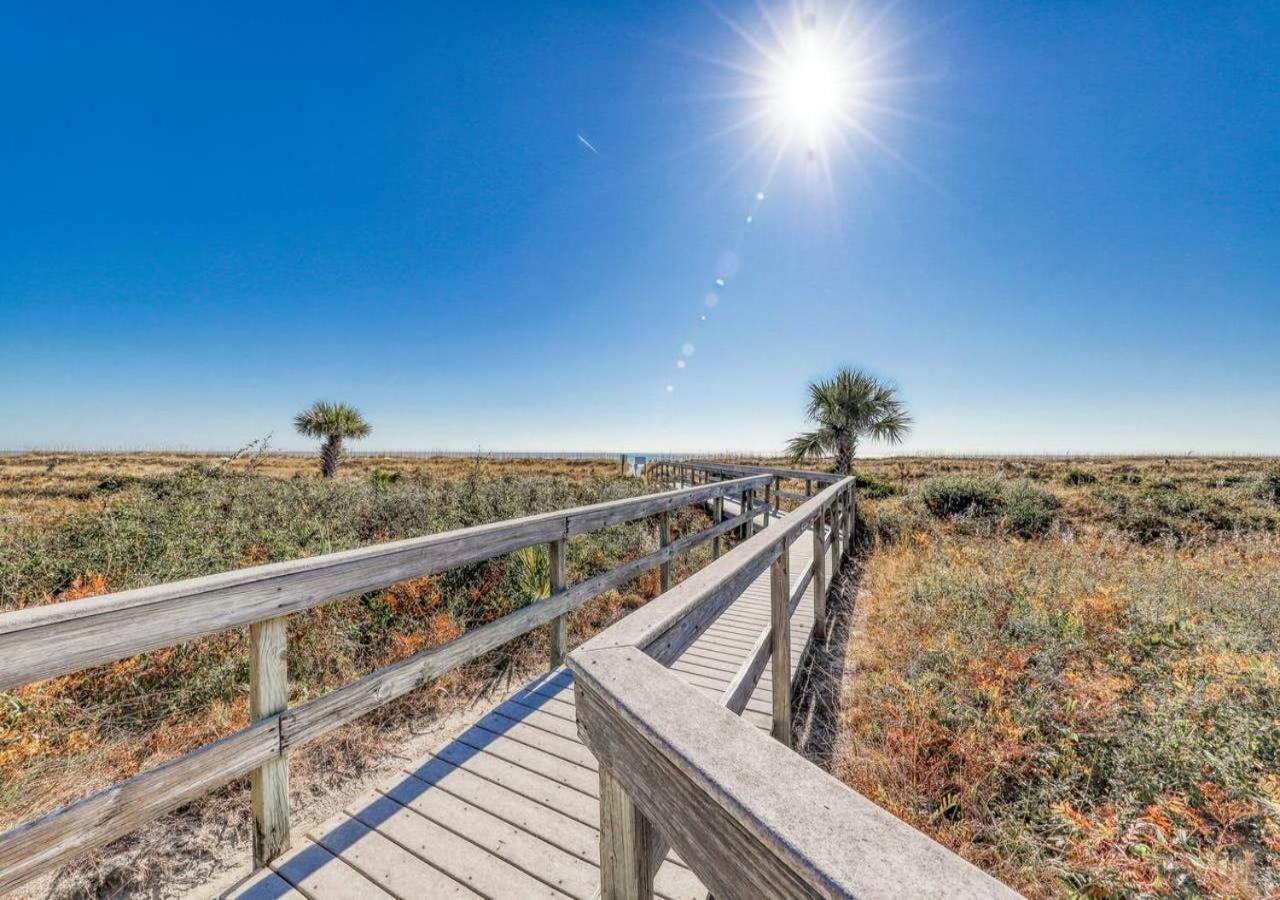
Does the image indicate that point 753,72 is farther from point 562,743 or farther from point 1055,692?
point 562,743

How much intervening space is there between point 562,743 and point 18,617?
7.33 ft

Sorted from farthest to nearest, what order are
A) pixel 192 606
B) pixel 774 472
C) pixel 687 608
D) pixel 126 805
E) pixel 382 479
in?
pixel 382 479
pixel 774 472
pixel 192 606
pixel 126 805
pixel 687 608

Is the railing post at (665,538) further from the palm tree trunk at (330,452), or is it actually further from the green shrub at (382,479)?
the palm tree trunk at (330,452)

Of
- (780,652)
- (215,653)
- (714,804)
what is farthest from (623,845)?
(215,653)

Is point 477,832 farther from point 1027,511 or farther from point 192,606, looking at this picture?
point 1027,511

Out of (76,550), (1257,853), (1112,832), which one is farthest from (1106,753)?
(76,550)

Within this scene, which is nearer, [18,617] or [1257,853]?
[18,617]

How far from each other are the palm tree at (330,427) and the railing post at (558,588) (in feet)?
66.6

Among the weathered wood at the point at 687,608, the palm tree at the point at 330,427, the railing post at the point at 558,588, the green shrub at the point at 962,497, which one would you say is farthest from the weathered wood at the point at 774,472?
the palm tree at the point at 330,427

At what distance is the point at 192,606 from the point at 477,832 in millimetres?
1469

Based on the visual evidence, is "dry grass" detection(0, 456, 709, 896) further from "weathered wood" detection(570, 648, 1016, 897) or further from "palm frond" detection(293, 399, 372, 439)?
"palm frond" detection(293, 399, 372, 439)

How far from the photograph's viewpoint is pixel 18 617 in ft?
4.67

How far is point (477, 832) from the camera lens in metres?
2.17

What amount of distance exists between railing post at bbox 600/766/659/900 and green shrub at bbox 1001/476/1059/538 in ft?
33.5
